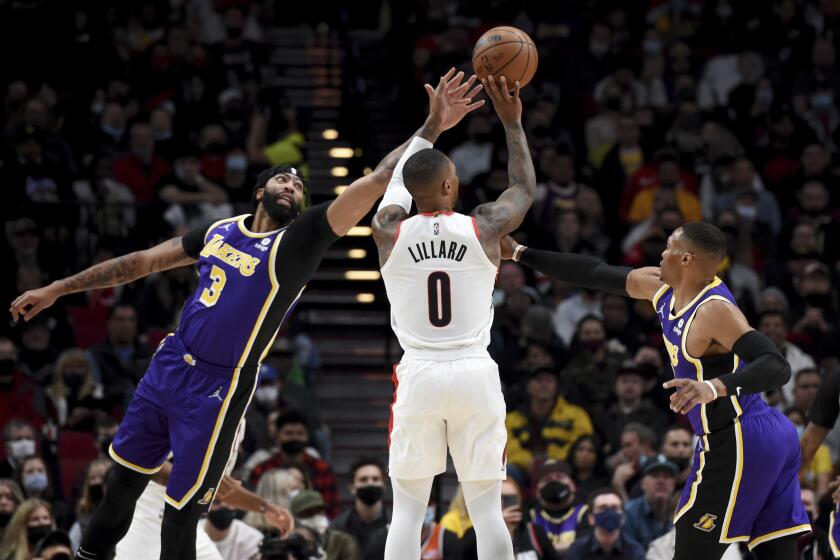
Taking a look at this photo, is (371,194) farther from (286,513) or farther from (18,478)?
(18,478)

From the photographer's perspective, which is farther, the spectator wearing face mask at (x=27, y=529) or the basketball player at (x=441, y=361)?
the spectator wearing face mask at (x=27, y=529)

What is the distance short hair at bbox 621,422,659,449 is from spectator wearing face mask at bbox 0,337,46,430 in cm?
523

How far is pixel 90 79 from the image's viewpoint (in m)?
16.8

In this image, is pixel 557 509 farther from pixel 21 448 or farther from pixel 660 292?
pixel 21 448

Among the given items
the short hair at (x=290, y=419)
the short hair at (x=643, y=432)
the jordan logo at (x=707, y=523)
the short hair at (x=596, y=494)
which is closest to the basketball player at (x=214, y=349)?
the jordan logo at (x=707, y=523)

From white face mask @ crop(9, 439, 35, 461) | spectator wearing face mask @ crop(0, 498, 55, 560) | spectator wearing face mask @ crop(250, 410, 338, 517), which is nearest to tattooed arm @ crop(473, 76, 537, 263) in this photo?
spectator wearing face mask @ crop(0, 498, 55, 560)

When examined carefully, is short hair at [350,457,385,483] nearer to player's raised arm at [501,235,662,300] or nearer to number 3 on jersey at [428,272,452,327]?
player's raised arm at [501,235,662,300]

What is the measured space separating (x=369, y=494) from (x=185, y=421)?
13.0 feet

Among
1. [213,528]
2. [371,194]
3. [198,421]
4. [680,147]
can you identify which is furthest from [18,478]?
[680,147]

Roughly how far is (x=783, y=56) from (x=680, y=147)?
2796mm

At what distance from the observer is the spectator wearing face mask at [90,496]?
1084cm

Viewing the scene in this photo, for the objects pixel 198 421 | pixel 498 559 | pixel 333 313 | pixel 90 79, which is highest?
pixel 90 79

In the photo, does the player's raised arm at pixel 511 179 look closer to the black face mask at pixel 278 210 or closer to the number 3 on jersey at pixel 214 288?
the black face mask at pixel 278 210

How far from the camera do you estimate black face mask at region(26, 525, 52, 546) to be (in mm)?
10695
